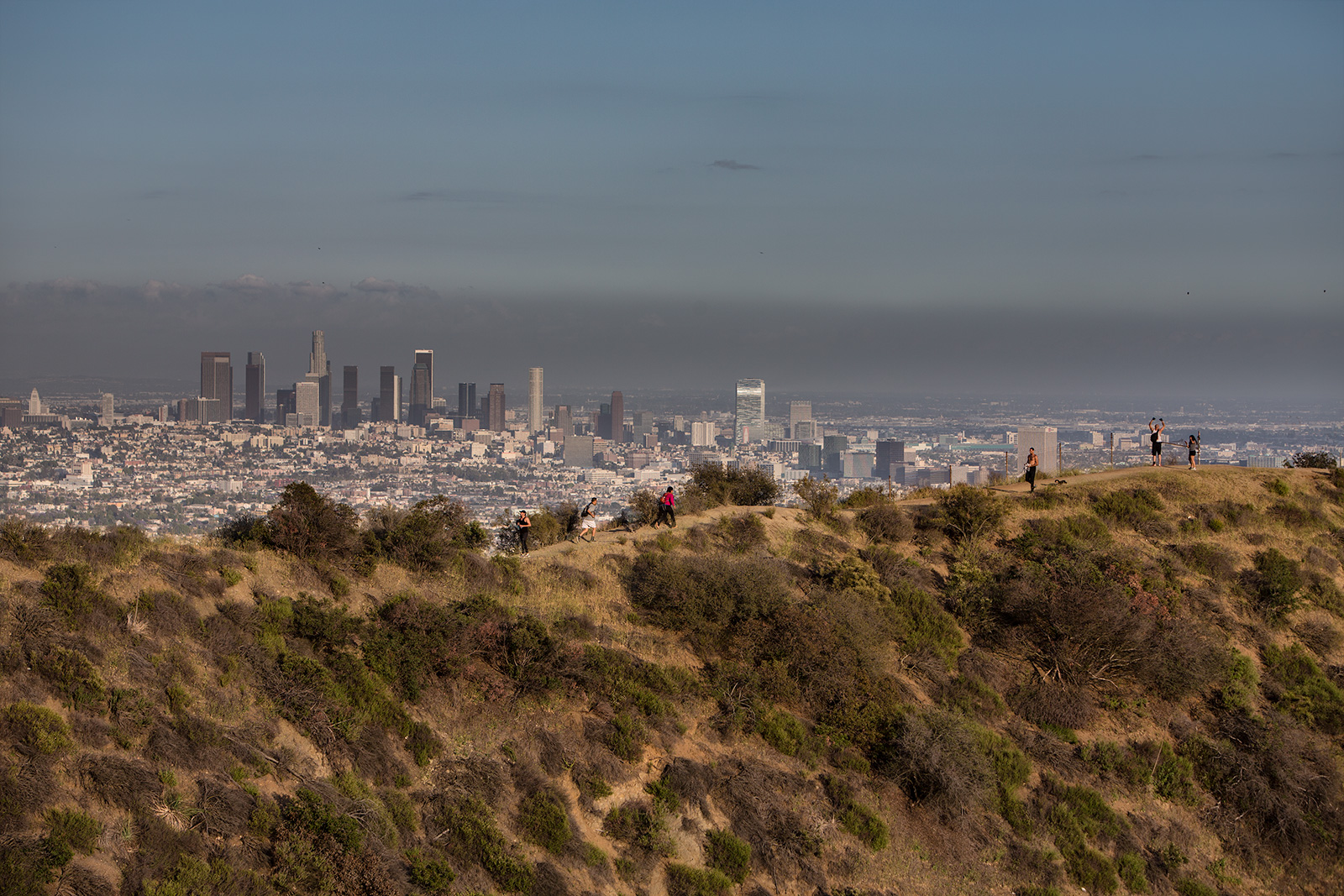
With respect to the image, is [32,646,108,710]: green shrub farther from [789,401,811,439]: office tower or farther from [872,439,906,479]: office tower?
[789,401,811,439]: office tower

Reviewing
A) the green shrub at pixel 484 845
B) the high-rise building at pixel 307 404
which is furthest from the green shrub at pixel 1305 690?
the high-rise building at pixel 307 404

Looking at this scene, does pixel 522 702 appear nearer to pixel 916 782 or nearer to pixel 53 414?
pixel 916 782

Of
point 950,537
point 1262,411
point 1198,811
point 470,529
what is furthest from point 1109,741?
point 1262,411

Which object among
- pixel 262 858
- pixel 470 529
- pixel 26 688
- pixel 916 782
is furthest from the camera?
pixel 470 529

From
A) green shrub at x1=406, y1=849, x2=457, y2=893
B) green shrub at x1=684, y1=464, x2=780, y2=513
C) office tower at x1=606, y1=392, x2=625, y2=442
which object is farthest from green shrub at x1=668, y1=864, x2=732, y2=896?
office tower at x1=606, y1=392, x2=625, y2=442

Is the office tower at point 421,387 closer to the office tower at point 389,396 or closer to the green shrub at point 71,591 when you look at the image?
the office tower at point 389,396

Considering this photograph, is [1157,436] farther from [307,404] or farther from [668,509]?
[307,404]
